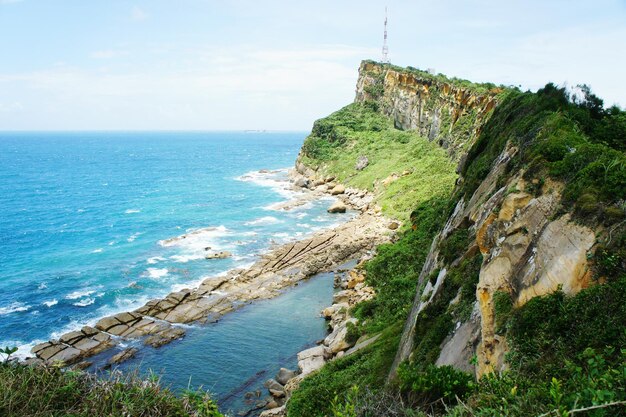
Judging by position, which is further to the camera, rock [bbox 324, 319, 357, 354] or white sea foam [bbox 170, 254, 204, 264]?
white sea foam [bbox 170, 254, 204, 264]

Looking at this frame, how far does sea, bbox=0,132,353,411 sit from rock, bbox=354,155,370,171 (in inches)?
479

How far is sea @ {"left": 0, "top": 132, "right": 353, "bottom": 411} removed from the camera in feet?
101

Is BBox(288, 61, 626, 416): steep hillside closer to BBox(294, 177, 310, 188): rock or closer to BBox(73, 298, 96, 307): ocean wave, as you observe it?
BBox(73, 298, 96, 307): ocean wave

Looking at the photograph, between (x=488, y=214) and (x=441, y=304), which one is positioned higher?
(x=488, y=214)

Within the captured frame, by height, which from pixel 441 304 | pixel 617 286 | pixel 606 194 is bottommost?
pixel 441 304

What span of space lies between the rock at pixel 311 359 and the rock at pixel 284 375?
71 centimetres

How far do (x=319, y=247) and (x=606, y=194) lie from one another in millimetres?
40758

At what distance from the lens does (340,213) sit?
69.1 m

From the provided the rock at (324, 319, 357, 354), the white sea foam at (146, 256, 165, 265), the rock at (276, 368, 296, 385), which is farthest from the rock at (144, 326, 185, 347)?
the white sea foam at (146, 256, 165, 265)

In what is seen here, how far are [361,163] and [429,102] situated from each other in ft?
60.5

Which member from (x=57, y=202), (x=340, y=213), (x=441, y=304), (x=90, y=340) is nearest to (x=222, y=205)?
(x=340, y=213)

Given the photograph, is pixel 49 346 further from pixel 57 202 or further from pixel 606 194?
pixel 57 202

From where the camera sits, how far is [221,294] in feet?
133

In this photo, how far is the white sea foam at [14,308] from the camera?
3658 cm
